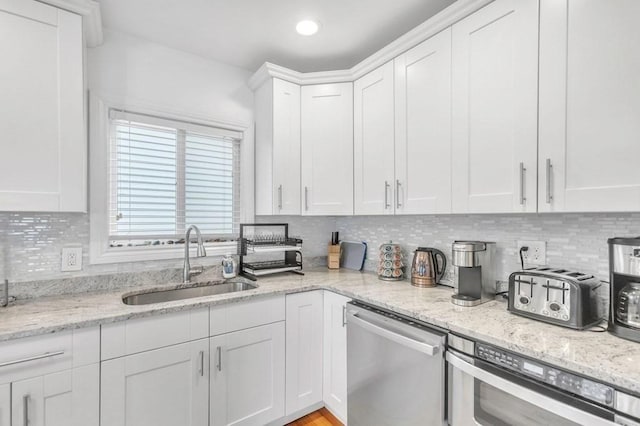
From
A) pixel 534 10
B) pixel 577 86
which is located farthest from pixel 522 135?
pixel 534 10

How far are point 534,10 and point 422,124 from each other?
2.18 feet

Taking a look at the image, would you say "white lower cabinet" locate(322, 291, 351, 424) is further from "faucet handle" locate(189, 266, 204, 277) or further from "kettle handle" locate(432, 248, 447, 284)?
"faucet handle" locate(189, 266, 204, 277)

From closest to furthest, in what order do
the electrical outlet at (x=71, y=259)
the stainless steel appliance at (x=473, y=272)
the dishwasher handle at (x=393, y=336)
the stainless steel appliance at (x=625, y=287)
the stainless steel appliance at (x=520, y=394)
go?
the stainless steel appliance at (x=520, y=394), the stainless steel appliance at (x=625, y=287), the dishwasher handle at (x=393, y=336), the stainless steel appliance at (x=473, y=272), the electrical outlet at (x=71, y=259)

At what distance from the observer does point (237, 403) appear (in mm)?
1729

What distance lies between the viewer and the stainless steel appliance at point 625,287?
1.06 m

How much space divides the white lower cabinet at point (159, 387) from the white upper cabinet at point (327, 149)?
121 centimetres

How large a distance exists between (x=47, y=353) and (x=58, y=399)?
A: 20 cm

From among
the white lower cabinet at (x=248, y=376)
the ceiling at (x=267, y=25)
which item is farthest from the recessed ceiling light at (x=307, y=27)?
the white lower cabinet at (x=248, y=376)

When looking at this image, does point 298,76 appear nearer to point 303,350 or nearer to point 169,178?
point 169,178

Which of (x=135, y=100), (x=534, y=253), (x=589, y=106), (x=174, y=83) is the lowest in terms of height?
(x=534, y=253)

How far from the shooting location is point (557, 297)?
1236 mm

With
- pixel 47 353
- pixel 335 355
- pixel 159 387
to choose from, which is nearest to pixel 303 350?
pixel 335 355

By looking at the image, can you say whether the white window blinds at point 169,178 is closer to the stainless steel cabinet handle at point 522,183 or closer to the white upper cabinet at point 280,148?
the white upper cabinet at point 280,148

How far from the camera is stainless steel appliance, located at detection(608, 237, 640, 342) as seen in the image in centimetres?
106
